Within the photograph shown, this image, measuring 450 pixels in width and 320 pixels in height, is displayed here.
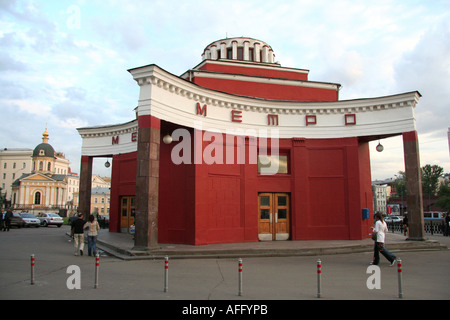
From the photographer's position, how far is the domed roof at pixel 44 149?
101 metres

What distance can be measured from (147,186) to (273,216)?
303 inches

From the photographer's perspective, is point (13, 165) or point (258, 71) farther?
point (13, 165)

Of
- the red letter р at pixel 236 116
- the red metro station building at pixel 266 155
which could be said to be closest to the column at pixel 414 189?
the red metro station building at pixel 266 155

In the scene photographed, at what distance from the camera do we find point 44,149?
332 ft

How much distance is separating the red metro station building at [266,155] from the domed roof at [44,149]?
94.2m

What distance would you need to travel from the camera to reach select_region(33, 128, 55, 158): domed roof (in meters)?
101

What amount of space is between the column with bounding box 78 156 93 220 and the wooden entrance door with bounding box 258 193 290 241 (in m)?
12.1

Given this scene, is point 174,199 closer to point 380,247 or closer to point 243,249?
point 243,249

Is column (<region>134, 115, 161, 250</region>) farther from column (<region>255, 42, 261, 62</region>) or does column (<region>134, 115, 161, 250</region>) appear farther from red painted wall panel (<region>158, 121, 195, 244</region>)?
column (<region>255, 42, 261, 62</region>)

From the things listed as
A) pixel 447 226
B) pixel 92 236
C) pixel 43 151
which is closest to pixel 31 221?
pixel 92 236

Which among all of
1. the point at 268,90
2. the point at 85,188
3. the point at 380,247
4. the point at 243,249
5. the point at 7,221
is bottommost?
the point at 243,249

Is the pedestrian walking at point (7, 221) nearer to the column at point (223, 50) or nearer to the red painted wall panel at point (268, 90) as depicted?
the red painted wall panel at point (268, 90)

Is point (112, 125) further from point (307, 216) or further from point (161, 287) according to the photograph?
point (161, 287)

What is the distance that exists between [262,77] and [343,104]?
4666 mm
